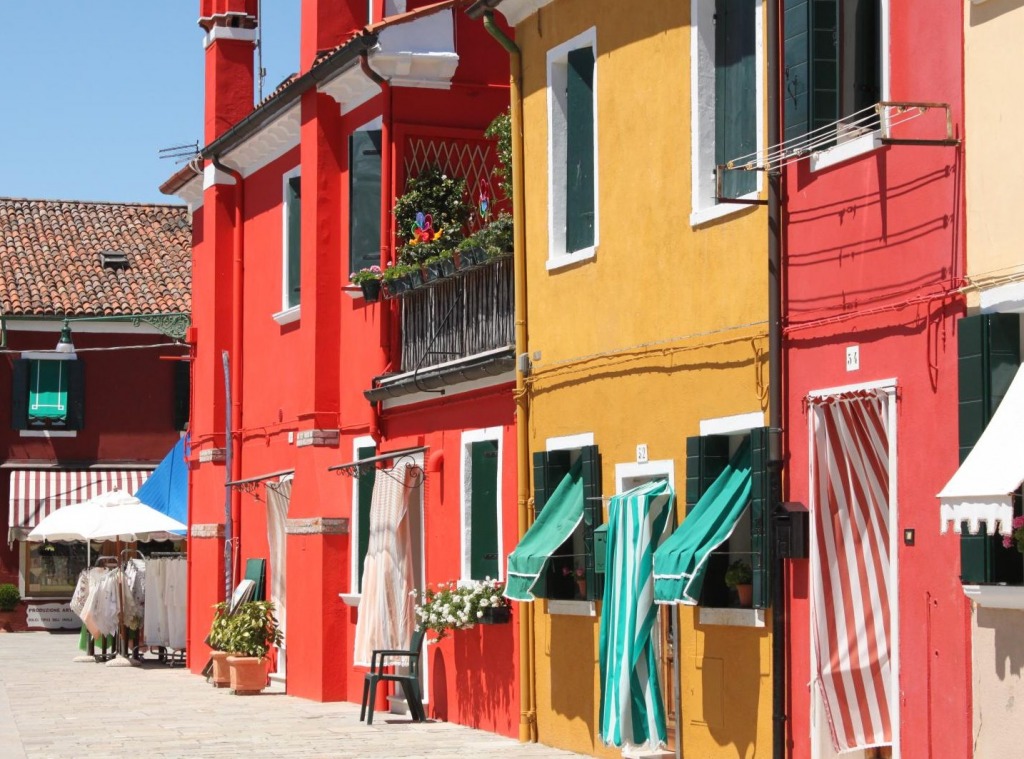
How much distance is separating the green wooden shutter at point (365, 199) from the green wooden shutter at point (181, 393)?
22.7 meters

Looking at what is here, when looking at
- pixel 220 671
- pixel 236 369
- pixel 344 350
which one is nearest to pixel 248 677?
pixel 220 671

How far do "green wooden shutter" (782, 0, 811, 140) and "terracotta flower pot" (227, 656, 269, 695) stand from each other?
12.6m

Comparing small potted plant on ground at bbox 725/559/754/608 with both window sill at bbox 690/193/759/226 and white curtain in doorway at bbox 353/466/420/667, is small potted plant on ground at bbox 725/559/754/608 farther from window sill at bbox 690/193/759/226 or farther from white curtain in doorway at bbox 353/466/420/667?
white curtain in doorway at bbox 353/466/420/667

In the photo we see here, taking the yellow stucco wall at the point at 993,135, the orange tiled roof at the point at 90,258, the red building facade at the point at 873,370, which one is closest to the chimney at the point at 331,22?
the red building facade at the point at 873,370

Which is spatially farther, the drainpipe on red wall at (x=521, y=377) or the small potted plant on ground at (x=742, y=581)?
the drainpipe on red wall at (x=521, y=377)

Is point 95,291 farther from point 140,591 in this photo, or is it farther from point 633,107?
point 633,107

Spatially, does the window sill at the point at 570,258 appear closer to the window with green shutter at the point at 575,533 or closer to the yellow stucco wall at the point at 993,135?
the window with green shutter at the point at 575,533

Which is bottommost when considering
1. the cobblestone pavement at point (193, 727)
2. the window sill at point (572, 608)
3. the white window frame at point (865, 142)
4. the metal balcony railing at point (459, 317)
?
the cobblestone pavement at point (193, 727)

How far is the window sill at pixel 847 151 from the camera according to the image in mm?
11055

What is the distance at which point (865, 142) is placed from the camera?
11.1 meters

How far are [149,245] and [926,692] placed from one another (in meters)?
36.5

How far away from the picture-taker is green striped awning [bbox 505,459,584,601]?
1501 centimetres

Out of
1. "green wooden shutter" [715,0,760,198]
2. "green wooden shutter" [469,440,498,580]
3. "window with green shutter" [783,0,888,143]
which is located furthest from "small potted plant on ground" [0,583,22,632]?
"window with green shutter" [783,0,888,143]

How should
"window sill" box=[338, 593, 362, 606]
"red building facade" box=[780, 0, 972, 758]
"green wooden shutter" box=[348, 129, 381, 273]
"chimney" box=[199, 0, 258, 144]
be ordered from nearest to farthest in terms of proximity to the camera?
"red building facade" box=[780, 0, 972, 758]
"green wooden shutter" box=[348, 129, 381, 273]
"window sill" box=[338, 593, 362, 606]
"chimney" box=[199, 0, 258, 144]
